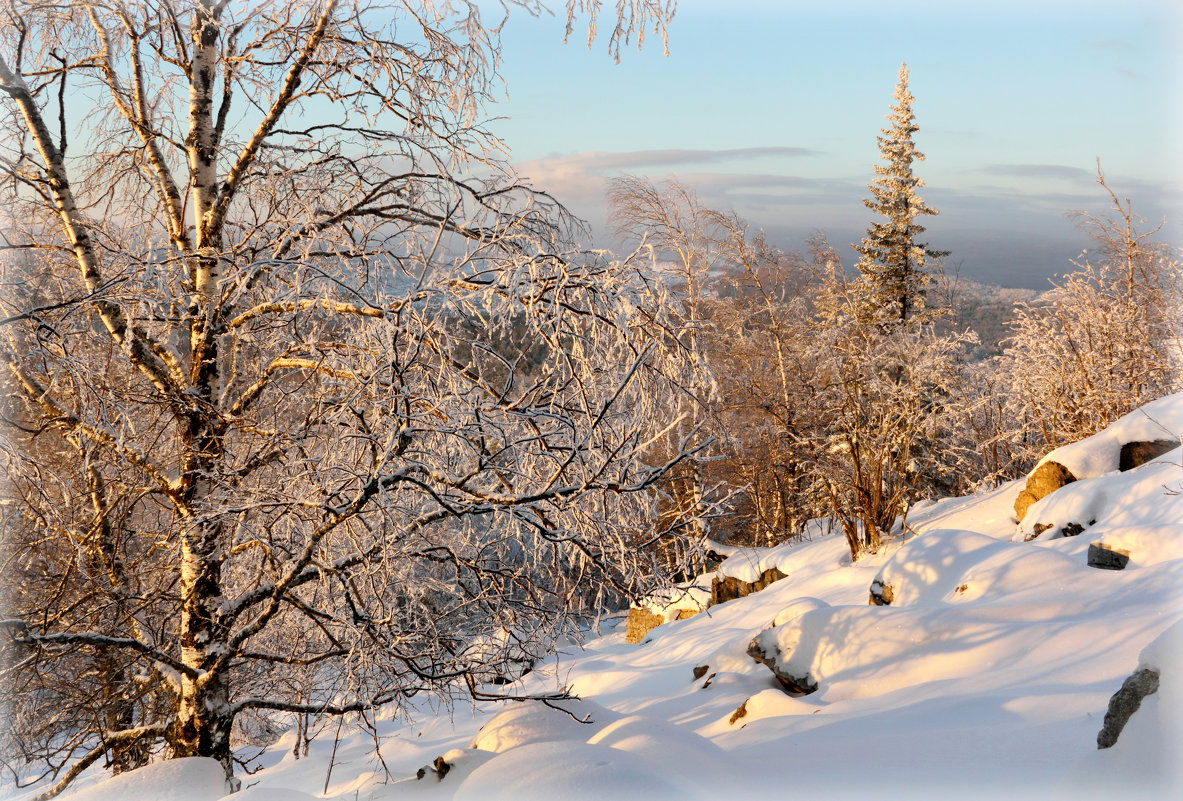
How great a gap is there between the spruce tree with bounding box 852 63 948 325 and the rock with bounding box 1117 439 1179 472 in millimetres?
12791

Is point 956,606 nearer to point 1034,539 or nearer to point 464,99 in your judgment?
point 1034,539

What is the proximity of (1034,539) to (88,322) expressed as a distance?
8.64 m

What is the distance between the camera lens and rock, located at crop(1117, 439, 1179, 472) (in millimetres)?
8422

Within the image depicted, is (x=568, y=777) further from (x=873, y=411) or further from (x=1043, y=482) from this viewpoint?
(x=873, y=411)

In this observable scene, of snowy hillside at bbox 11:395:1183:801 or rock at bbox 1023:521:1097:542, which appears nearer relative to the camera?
snowy hillside at bbox 11:395:1183:801

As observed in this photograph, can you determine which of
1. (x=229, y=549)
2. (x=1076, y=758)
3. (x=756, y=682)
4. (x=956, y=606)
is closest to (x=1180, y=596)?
(x=956, y=606)

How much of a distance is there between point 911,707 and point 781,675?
1.64 m

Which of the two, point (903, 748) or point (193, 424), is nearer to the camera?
point (903, 748)

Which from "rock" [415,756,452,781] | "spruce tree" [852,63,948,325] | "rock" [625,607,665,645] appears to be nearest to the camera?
"rock" [415,756,452,781]

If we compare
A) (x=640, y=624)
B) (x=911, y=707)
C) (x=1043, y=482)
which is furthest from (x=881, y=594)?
(x=640, y=624)

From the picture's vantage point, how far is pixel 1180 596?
5.11 m

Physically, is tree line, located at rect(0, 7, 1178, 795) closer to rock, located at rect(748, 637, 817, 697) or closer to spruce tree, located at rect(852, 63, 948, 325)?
rock, located at rect(748, 637, 817, 697)

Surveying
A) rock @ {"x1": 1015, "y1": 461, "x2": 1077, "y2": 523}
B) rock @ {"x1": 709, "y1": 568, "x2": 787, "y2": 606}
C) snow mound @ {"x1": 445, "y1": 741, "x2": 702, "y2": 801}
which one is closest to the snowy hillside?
snow mound @ {"x1": 445, "y1": 741, "x2": 702, "y2": 801}

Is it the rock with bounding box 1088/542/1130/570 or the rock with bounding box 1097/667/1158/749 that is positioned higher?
the rock with bounding box 1097/667/1158/749
